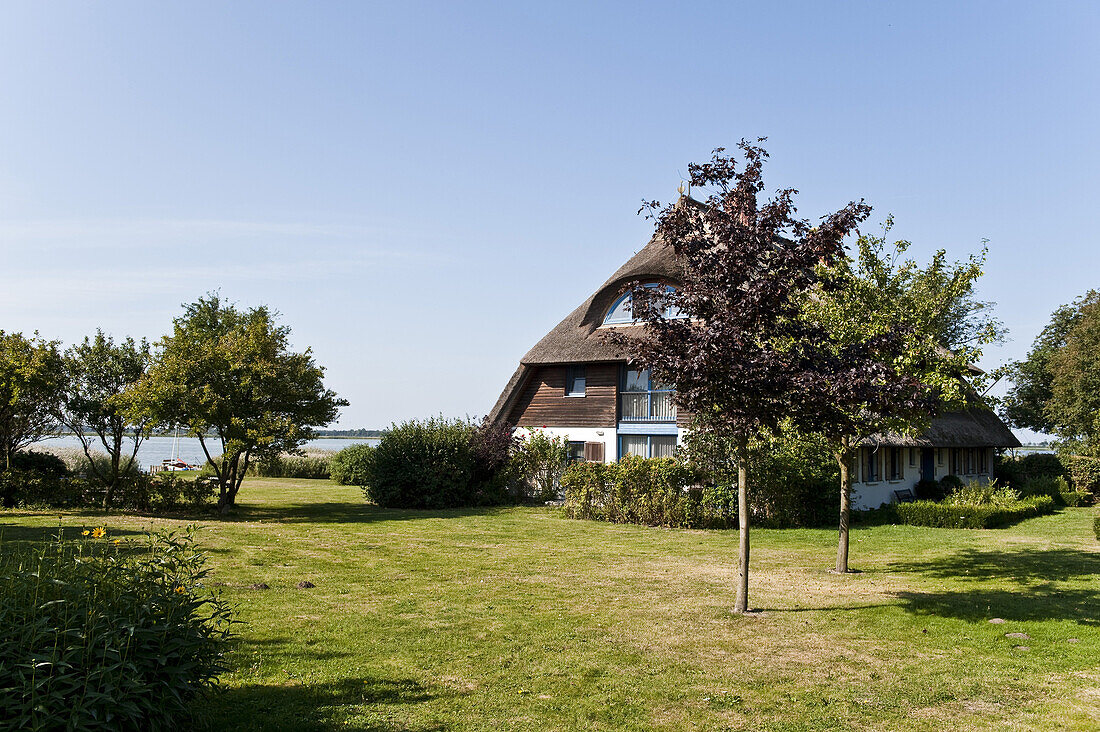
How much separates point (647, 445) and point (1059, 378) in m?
27.1

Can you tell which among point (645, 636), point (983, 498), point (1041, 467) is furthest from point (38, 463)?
point (1041, 467)

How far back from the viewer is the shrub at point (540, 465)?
28.1 meters

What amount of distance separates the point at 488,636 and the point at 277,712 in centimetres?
312

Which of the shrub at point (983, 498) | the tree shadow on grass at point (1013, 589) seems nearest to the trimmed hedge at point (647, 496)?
the tree shadow on grass at point (1013, 589)

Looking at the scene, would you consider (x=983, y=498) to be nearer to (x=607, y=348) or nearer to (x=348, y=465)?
(x=607, y=348)

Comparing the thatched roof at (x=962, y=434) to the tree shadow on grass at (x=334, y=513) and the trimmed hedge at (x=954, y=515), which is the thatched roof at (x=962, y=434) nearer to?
the trimmed hedge at (x=954, y=515)

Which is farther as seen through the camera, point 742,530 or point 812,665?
point 742,530

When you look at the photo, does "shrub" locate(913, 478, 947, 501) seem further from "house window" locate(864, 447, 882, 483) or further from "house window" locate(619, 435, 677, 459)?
"house window" locate(619, 435, 677, 459)

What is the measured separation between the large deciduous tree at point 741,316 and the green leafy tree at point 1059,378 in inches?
1421

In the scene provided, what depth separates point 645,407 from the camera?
27.3 m

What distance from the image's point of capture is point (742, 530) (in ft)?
34.7

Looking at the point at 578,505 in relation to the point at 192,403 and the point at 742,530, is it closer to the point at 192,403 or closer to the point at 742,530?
the point at 192,403

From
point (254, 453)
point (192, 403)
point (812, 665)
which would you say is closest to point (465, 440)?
point (254, 453)

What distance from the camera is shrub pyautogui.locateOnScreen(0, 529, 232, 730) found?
14.6 feet
